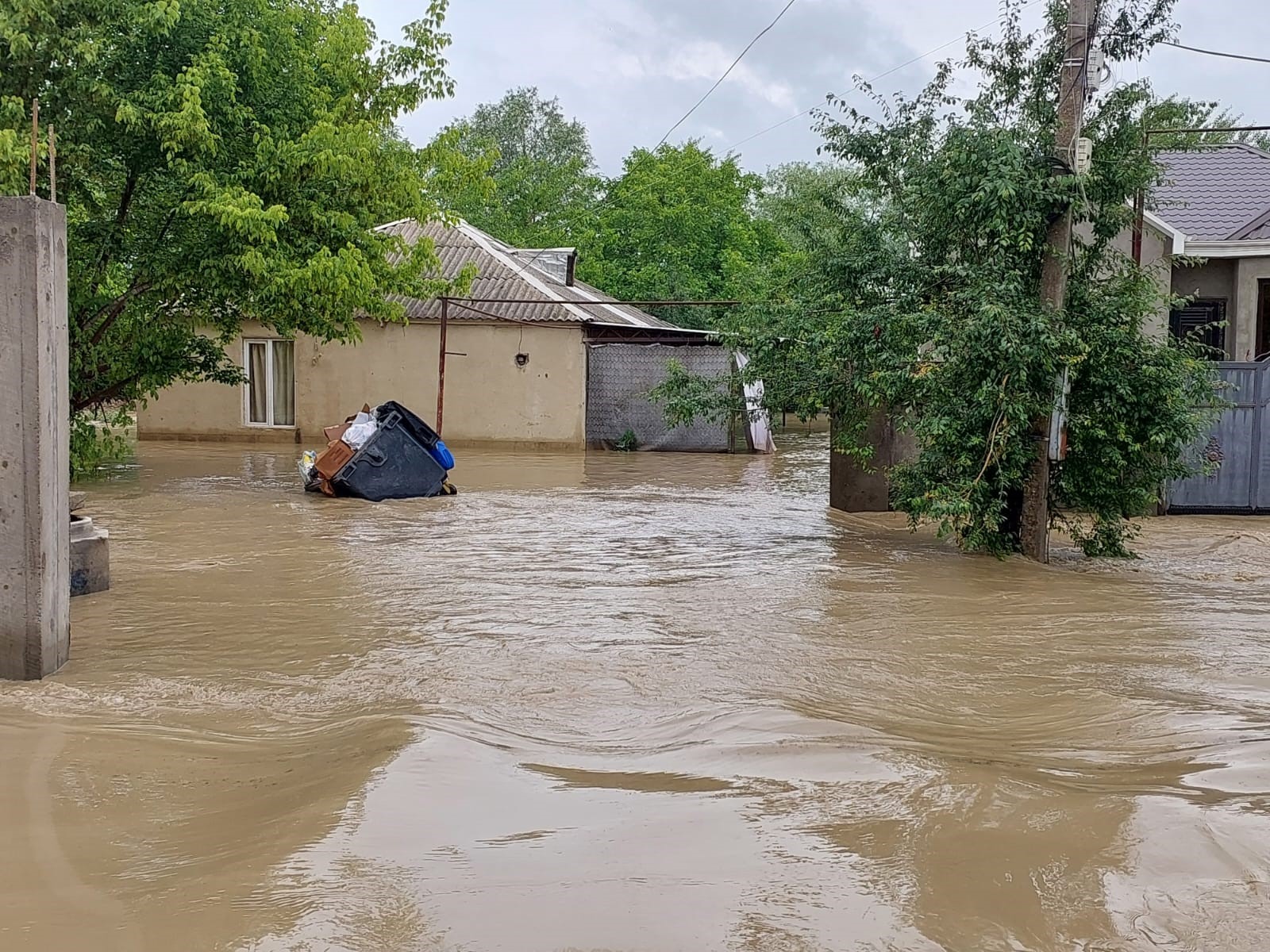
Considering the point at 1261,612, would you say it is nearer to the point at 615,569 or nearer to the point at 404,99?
the point at 615,569

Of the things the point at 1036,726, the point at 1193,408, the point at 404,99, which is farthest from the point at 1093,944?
the point at 404,99

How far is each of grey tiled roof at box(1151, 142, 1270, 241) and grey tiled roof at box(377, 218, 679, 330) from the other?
9.15 meters

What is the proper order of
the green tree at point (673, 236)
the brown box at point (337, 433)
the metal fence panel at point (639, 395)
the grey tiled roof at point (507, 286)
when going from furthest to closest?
the green tree at point (673, 236) → the metal fence panel at point (639, 395) → the grey tiled roof at point (507, 286) → the brown box at point (337, 433)

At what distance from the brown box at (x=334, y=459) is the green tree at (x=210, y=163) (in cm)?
177

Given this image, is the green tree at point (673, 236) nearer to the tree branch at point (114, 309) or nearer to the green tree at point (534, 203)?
the green tree at point (534, 203)

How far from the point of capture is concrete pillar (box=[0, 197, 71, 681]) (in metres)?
→ 5.98

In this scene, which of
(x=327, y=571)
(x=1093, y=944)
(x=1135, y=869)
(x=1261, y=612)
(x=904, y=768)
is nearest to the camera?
(x=1093, y=944)

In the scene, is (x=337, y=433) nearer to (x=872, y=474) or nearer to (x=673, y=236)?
(x=872, y=474)

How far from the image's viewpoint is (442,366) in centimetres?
2172

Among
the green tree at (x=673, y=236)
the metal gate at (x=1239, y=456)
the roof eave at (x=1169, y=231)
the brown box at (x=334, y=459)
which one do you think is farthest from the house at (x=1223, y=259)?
the green tree at (x=673, y=236)

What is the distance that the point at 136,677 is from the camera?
6.12 meters

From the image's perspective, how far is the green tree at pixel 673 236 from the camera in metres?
34.3

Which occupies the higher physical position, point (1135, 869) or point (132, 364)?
point (132, 364)

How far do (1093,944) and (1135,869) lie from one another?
0.60 meters
